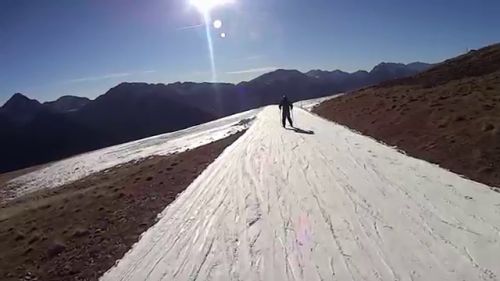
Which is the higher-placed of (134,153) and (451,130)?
(451,130)

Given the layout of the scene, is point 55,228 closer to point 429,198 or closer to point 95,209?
point 95,209

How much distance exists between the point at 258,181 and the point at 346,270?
7125mm

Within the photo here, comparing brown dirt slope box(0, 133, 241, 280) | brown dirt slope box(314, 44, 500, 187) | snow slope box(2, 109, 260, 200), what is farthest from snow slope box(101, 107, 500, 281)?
snow slope box(2, 109, 260, 200)

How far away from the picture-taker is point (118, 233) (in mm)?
10398

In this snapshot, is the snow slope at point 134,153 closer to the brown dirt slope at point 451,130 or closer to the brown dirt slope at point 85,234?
the brown dirt slope at point 451,130

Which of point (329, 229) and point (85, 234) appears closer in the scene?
point (329, 229)

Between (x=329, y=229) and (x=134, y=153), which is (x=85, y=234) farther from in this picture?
(x=134, y=153)

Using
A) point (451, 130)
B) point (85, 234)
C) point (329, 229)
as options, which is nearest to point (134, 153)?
point (451, 130)

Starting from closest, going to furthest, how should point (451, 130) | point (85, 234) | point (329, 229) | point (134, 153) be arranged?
1. point (329, 229)
2. point (85, 234)
3. point (451, 130)
4. point (134, 153)

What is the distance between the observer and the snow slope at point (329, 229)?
6781 millimetres

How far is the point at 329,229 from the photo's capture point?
8.58 m

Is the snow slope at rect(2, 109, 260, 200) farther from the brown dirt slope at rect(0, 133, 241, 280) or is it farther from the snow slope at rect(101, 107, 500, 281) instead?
the snow slope at rect(101, 107, 500, 281)

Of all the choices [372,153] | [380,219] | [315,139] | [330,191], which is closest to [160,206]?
[330,191]

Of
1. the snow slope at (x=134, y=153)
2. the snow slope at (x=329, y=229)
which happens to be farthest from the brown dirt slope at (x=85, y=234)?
the snow slope at (x=134, y=153)
